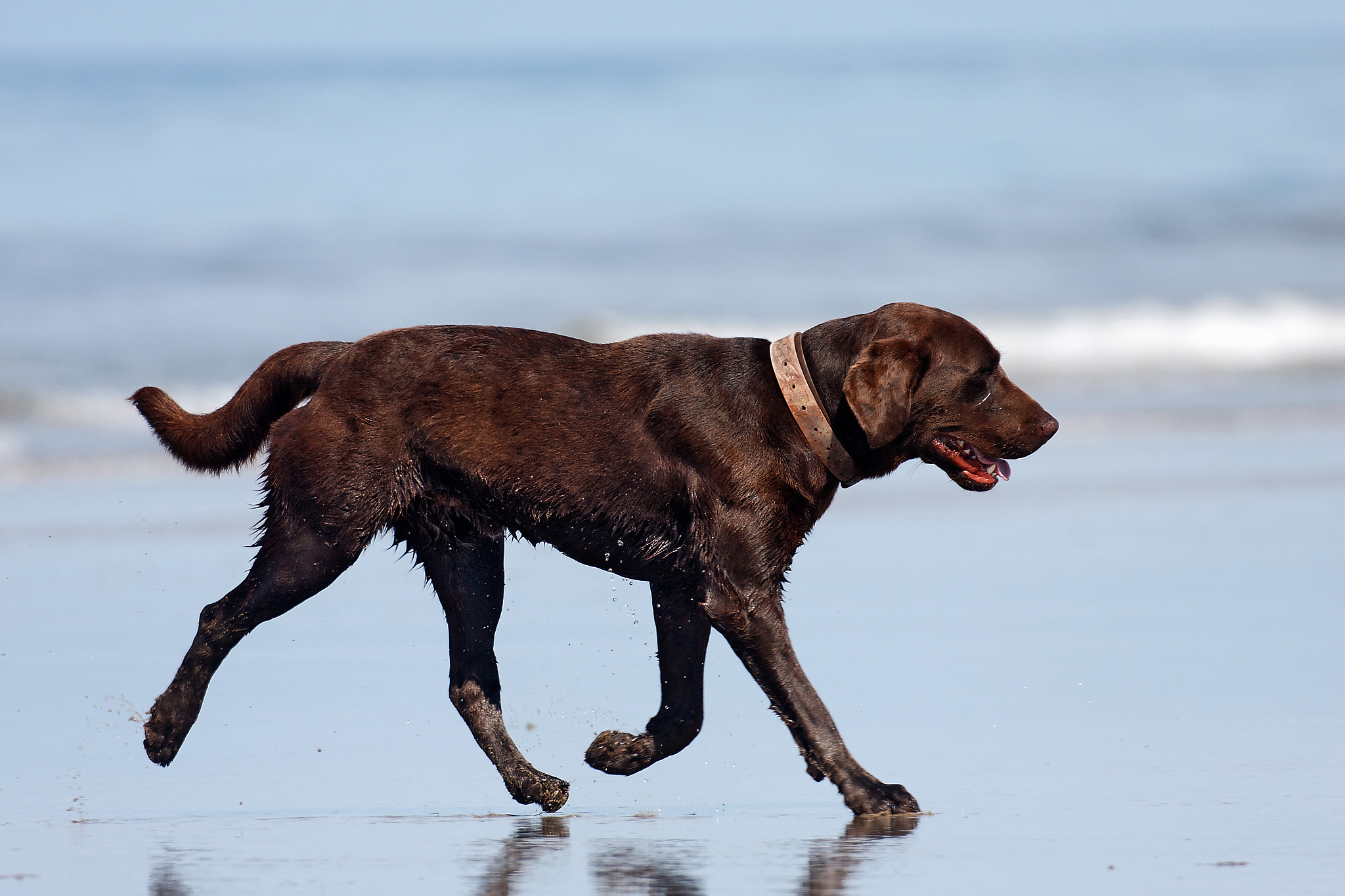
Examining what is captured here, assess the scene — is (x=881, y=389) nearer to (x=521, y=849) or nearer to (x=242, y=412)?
(x=521, y=849)

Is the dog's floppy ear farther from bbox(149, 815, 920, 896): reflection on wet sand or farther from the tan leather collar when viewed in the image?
bbox(149, 815, 920, 896): reflection on wet sand

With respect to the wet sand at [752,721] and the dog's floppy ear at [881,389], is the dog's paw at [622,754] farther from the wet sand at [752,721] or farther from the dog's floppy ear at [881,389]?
the dog's floppy ear at [881,389]

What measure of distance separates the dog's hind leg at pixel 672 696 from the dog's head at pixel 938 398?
82 centimetres

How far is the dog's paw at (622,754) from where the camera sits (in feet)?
17.8

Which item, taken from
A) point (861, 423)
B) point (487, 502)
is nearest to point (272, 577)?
point (487, 502)

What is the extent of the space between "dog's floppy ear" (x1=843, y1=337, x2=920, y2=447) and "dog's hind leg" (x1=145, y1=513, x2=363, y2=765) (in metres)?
1.58

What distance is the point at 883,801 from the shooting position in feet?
16.0

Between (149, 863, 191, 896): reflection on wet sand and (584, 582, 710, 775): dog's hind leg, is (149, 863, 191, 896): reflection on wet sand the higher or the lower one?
the lower one

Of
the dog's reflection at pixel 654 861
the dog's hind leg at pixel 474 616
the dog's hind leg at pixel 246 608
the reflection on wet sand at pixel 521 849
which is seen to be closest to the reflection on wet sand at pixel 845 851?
the dog's reflection at pixel 654 861

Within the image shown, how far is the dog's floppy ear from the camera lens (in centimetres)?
501

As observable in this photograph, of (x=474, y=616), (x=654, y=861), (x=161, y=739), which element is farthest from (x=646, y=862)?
(x=161, y=739)

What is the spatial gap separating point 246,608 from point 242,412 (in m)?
0.66

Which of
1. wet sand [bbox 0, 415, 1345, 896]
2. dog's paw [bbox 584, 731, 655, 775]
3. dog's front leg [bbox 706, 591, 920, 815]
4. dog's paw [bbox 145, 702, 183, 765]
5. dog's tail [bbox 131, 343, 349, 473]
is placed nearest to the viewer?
wet sand [bbox 0, 415, 1345, 896]

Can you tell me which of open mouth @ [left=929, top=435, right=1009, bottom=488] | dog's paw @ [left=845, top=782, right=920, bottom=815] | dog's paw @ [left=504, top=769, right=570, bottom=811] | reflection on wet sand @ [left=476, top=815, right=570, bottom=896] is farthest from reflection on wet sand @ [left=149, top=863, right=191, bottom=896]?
open mouth @ [left=929, top=435, right=1009, bottom=488]
